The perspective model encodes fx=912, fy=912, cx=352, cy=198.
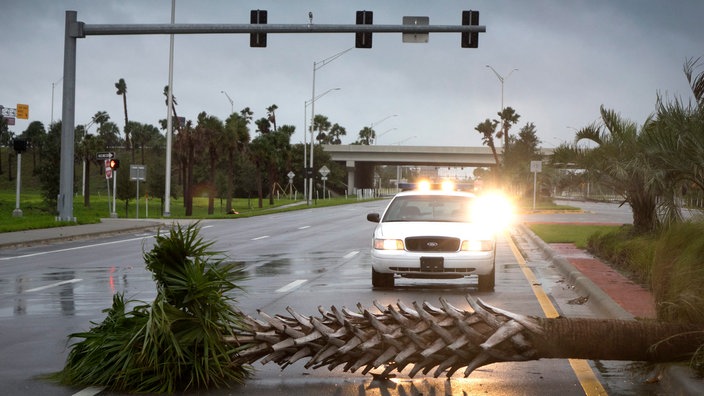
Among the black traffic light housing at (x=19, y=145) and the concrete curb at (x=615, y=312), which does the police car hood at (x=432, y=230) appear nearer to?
the concrete curb at (x=615, y=312)

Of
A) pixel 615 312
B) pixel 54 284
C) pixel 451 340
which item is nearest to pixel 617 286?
pixel 615 312

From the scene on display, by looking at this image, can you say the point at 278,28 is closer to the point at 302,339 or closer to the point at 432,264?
the point at 432,264

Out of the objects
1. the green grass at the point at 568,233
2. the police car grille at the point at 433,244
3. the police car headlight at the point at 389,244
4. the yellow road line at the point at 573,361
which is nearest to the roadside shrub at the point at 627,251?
the yellow road line at the point at 573,361

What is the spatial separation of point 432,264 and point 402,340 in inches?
259

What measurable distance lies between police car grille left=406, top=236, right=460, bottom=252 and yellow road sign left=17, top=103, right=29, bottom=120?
34.2 meters

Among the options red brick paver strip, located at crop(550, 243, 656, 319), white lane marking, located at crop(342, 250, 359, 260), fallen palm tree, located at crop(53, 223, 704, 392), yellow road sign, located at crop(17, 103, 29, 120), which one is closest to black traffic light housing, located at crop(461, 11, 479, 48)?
white lane marking, located at crop(342, 250, 359, 260)

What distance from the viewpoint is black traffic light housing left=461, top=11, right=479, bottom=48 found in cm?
2683

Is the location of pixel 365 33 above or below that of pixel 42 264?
above

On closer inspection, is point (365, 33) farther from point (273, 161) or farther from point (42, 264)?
point (273, 161)

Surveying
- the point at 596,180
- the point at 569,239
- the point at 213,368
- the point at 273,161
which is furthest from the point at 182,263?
the point at 273,161

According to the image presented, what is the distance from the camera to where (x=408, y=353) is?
643 cm

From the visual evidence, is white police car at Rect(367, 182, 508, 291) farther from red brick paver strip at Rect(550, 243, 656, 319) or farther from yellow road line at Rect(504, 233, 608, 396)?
red brick paver strip at Rect(550, 243, 656, 319)

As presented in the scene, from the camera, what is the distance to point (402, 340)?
6.58 metres

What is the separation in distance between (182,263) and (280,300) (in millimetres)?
5762
